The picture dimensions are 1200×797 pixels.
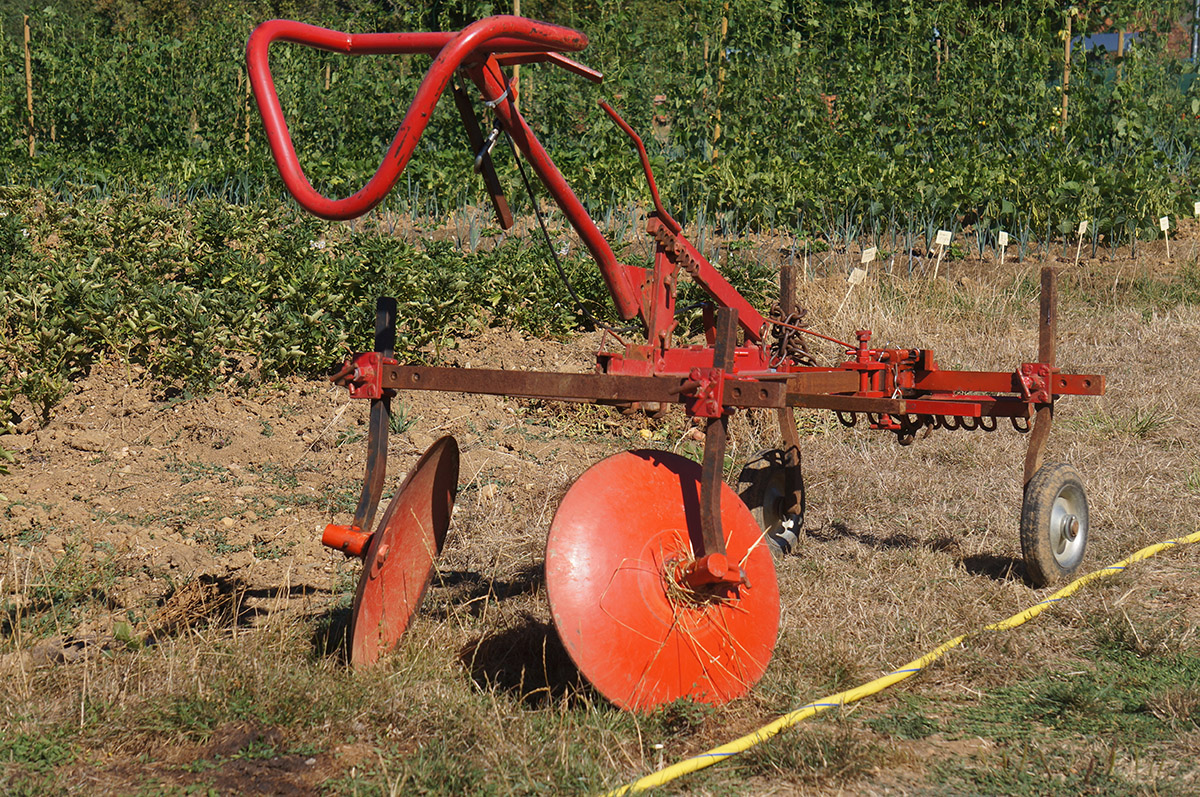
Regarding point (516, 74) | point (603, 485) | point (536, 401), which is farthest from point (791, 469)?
point (516, 74)

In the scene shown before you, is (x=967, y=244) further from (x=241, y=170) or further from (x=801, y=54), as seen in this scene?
(x=241, y=170)

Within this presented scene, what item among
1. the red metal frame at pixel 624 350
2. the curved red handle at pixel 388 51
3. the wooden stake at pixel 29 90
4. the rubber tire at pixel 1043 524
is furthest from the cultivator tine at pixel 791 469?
the wooden stake at pixel 29 90

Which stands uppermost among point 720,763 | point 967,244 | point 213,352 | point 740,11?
point 740,11

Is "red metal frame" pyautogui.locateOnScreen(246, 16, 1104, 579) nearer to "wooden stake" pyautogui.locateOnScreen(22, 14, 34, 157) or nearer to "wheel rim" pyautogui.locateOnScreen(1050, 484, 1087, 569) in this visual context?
"wheel rim" pyautogui.locateOnScreen(1050, 484, 1087, 569)

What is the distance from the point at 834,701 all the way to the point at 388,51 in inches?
78.1

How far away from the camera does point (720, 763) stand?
2557mm

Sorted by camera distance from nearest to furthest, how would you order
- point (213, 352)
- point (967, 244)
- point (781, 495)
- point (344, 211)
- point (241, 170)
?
point (344, 211) → point (781, 495) → point (213, 352) → point (241, 170) → point (967, 244)

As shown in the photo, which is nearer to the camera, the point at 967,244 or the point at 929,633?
the point at 929,633

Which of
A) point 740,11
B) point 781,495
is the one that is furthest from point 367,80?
point 781,495

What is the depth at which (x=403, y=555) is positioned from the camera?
320cm

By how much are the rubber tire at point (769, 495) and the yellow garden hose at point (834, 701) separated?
1.06 metres

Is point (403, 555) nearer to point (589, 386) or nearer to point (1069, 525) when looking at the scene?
point (589, 386)

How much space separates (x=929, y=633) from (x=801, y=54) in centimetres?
865

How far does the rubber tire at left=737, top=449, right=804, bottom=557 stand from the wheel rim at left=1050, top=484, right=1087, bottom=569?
3.24 ft
